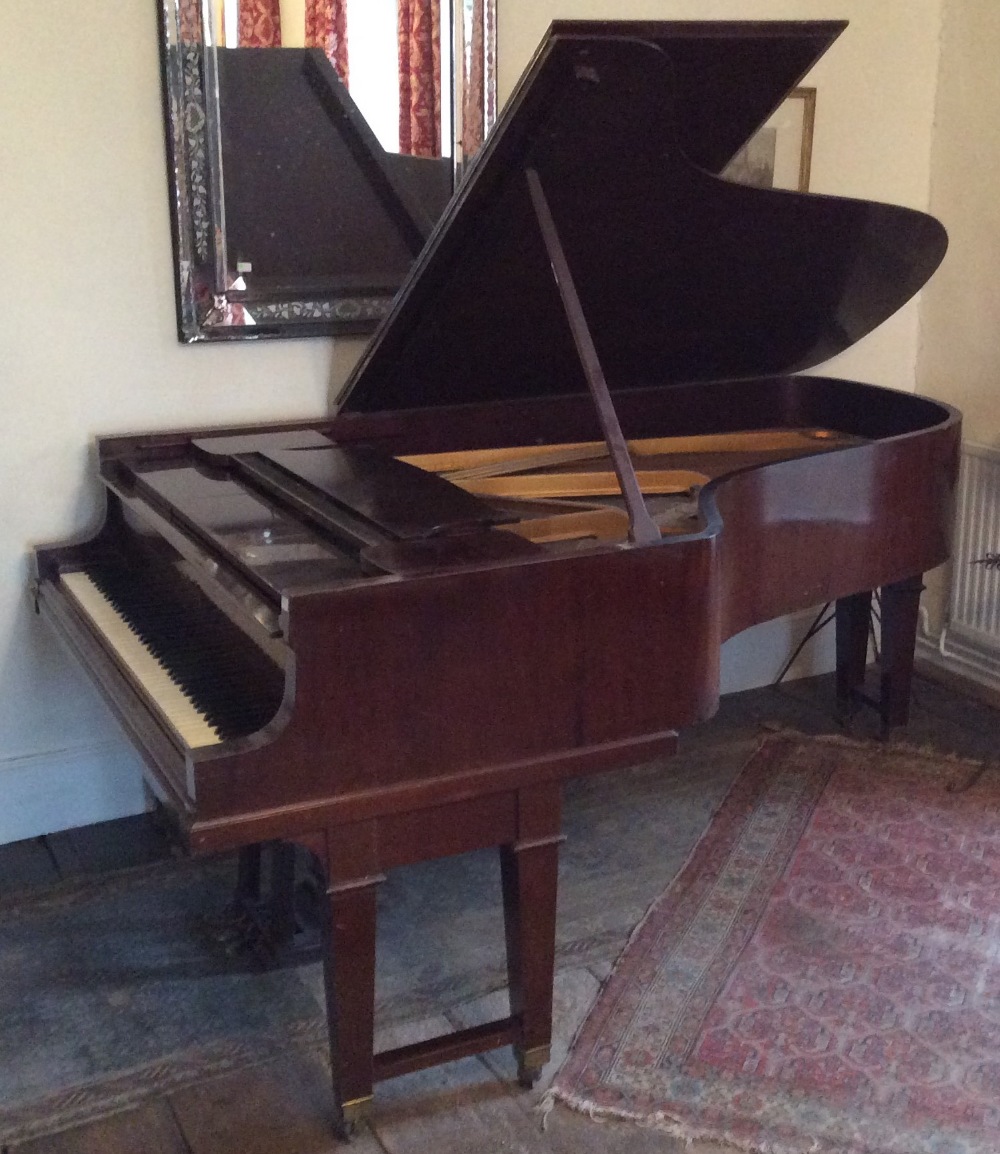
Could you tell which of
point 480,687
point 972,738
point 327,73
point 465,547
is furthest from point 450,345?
point 972,738

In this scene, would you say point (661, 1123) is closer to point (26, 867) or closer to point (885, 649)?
point (26, 867)

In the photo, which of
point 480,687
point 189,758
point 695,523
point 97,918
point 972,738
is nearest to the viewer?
point 189,758

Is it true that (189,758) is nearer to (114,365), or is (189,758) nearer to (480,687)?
(480,687)

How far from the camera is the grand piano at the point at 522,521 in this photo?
1.72m

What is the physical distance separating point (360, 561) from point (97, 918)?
122cm

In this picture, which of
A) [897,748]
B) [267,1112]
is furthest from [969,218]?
[267,1112]

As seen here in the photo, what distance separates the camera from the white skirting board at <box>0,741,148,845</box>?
2848mm

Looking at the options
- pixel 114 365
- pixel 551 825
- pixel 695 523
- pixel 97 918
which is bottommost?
pixel 97 918

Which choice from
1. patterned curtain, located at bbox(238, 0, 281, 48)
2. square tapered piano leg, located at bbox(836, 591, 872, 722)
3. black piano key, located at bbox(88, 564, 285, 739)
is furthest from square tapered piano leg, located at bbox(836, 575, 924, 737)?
patterned curtain, located at bbox(238, 0, 281, 48)

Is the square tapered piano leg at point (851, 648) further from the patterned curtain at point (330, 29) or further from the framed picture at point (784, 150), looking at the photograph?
the patterned curtain at point (330, 29)

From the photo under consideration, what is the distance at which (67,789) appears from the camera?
9.52ft

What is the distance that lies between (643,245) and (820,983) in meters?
1.48

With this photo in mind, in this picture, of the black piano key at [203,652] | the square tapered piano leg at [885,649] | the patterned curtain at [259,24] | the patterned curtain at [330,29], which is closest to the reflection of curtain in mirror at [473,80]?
the patterned curtain at [330,29]

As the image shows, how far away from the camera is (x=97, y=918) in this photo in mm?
2564
